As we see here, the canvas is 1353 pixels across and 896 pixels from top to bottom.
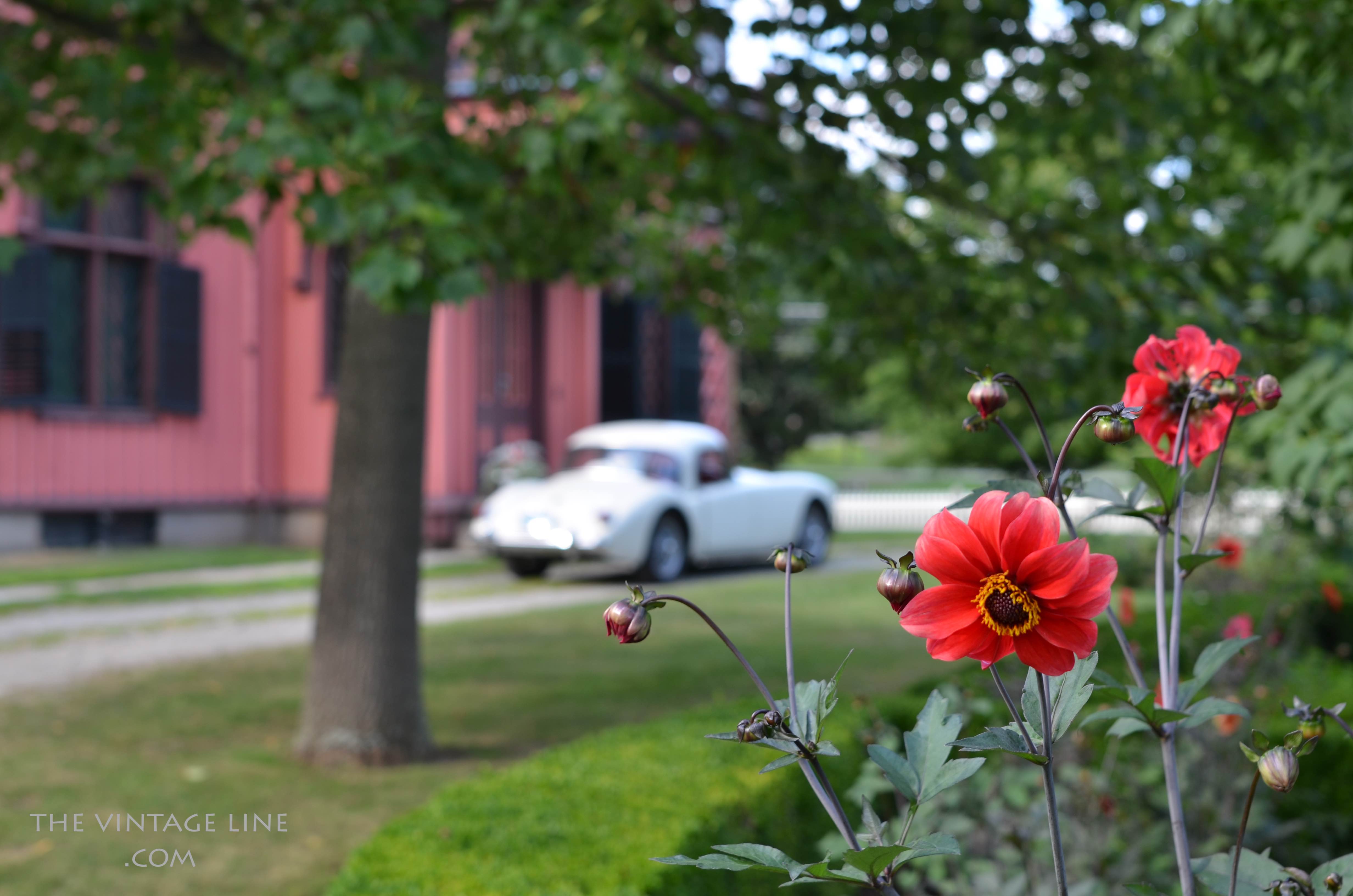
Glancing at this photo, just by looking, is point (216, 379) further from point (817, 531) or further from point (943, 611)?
point (943, 611)

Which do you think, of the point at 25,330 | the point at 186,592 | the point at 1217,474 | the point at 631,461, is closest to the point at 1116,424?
the point at 1217,474

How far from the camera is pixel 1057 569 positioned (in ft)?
3.27

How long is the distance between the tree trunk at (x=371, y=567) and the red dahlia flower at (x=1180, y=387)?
13.8ft

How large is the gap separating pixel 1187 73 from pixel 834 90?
1.51 m

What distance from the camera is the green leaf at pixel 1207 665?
1.32 meters

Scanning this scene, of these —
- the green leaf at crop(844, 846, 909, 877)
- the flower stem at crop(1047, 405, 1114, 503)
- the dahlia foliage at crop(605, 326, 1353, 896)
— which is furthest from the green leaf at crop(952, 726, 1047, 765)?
the flower stem at crop(1047, 405, 1114, 503)

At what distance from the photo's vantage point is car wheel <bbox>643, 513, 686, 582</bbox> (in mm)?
12422

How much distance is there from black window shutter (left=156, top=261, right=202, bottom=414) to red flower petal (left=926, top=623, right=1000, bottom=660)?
1393 cm

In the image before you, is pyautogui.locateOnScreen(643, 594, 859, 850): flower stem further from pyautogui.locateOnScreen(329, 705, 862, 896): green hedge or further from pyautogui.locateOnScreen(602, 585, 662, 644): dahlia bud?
pyautogui.locateOnScreen(329, 705, 862, 896): green hedge

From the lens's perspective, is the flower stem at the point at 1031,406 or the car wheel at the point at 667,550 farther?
the car wheel at the point at 667,550

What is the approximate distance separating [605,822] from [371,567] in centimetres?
274

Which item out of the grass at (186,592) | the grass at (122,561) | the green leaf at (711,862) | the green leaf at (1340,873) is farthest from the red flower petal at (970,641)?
the grass at (122,561)

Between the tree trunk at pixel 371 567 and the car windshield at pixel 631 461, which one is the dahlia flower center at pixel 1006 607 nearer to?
the tree trunk at pixel 371 567

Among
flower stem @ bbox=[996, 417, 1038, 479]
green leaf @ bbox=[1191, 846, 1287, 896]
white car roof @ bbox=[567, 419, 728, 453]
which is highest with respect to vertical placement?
white car roof @ bbox=[567, 419, 728, 453]
